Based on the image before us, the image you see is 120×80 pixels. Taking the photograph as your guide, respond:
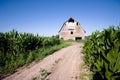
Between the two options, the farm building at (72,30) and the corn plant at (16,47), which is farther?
the farm building at (72,30)

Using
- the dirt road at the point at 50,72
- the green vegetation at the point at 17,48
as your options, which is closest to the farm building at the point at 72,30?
the green vegetation at the point at 17,48

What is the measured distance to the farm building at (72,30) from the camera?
152ft

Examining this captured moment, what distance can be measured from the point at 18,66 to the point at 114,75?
8277 mm

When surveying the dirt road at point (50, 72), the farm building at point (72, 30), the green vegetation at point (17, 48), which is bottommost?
the dirt road at point (50, 72)

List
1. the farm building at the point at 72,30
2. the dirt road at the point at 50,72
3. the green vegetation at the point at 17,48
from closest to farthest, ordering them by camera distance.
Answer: the dirt road at the point at 50,72, the green vegetation at the point at 17,48, the farm building at the point at 72,30

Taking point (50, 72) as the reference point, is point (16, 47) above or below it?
above

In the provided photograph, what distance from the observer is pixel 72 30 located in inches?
1839

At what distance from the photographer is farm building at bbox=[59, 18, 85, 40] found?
152 feet

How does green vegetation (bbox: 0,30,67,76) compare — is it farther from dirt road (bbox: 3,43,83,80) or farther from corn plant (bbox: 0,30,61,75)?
dirt road (bbox: 3,43,83,80)

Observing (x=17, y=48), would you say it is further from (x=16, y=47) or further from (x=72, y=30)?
(x=72, y=30)

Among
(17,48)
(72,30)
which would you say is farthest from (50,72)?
(72,30)

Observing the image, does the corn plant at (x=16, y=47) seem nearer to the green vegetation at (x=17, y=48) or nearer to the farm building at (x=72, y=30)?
the green vegetation at (x=17, y=48)

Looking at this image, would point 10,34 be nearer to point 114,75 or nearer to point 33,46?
point 33,46

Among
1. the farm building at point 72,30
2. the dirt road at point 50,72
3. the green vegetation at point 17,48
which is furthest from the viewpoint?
the farm building at point 72,30
